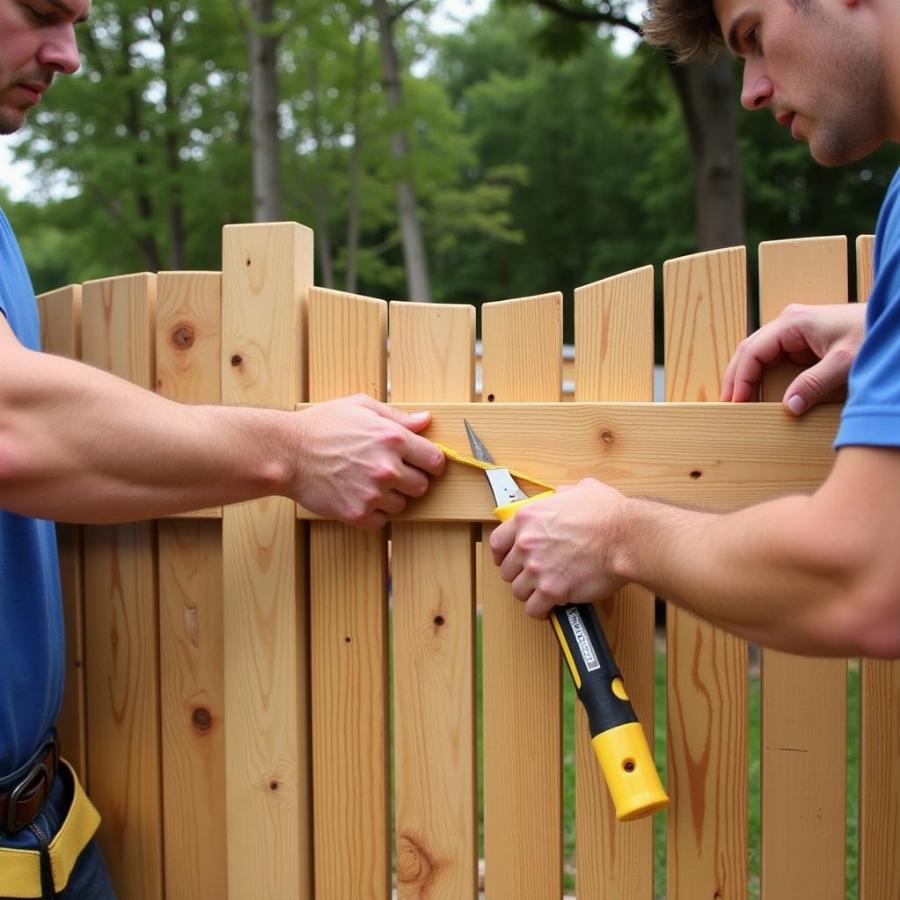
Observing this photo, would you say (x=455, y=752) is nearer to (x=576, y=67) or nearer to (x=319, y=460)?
(x=319, y=460)

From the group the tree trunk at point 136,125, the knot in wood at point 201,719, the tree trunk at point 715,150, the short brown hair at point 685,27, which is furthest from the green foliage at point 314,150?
the knot in wood at point 201,719

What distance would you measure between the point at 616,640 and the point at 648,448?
0.40 meters

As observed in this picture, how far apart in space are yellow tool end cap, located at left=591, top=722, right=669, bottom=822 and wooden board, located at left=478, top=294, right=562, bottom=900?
0.33 metres

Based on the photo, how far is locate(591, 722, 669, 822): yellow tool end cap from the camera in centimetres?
165

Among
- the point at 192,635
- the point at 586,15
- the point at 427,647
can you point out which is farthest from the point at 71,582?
the point at 586,15

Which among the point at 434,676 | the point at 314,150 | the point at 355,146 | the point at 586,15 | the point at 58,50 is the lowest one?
the point at 434,676

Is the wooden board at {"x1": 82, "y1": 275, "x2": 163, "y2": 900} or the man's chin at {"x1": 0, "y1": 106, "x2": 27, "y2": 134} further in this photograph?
the wooden board at {"x1": 82, "y1": 275, "x2": 163, "y2": 900}

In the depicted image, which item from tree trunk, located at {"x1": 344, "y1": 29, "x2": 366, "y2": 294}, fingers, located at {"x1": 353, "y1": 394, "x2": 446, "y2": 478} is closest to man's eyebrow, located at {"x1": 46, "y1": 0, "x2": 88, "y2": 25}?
fingers, located at {"x1": 353, "y1": 394, "x2": 446, "y2": 478}

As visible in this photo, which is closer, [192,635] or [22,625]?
[22,625]

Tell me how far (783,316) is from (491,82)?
118ft

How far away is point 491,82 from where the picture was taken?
3541cm

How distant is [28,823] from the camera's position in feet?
6.40

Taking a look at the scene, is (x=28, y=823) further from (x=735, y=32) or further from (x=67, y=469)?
(x=735, y=32)

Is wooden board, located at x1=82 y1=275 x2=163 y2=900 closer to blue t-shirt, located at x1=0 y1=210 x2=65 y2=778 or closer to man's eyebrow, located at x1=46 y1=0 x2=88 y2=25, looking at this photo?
blue t-shirt, located at x1=0 y1=210 x2=65 y2=778
